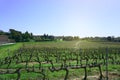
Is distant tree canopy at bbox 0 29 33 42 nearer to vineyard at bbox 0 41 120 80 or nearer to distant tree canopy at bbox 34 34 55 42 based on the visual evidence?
distant tree canopy at bbox 34 34 55 42

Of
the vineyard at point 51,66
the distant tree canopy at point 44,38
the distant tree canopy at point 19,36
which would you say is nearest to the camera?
the vineyard at point 51,66

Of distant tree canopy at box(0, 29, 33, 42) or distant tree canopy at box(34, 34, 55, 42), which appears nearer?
distant tree canopy at box(0, 29, 33, 42)

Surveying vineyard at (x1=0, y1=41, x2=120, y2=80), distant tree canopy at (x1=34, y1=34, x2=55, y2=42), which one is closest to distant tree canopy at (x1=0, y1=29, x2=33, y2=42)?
distant tree canopy at (x1=34, y1=34, x2=55, y2=42)

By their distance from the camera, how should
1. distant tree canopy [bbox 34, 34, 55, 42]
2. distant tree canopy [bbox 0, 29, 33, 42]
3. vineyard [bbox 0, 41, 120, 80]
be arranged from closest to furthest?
1. vineyard [bbox 0, 41, 120, 80]
2. distant tree canopy [bbox 0, 29, 33, 42]
3. distant tree canopy [bbox 34, 34, 55, 42]

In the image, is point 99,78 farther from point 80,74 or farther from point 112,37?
point 112,37

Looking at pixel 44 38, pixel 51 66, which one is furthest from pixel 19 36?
pixel 51 66

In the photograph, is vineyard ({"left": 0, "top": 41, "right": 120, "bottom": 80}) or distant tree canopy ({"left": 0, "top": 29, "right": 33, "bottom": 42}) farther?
distant tree canopy ({"left": 0, "top": 29, "right": 33, "bottom": 42})

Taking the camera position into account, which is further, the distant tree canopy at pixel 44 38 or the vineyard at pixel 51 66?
the distant tree canopy at pixel 44 38

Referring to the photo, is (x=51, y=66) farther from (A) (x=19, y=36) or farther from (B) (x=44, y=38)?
(B) (x=44, y=38)

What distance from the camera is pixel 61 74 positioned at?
21406mm

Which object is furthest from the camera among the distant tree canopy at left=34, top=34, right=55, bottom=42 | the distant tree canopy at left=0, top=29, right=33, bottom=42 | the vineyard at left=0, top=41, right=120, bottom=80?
the distant tree canopy at left=34, top=34, right=55, bottom=42

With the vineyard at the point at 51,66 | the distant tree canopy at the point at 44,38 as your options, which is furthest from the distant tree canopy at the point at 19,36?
the vineyard at the point at 51,66

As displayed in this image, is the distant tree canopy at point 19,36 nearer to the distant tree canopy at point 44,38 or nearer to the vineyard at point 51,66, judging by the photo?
the distant tree canopy at point 44,38

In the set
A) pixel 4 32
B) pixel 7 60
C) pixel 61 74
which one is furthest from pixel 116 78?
pixel 4 32
